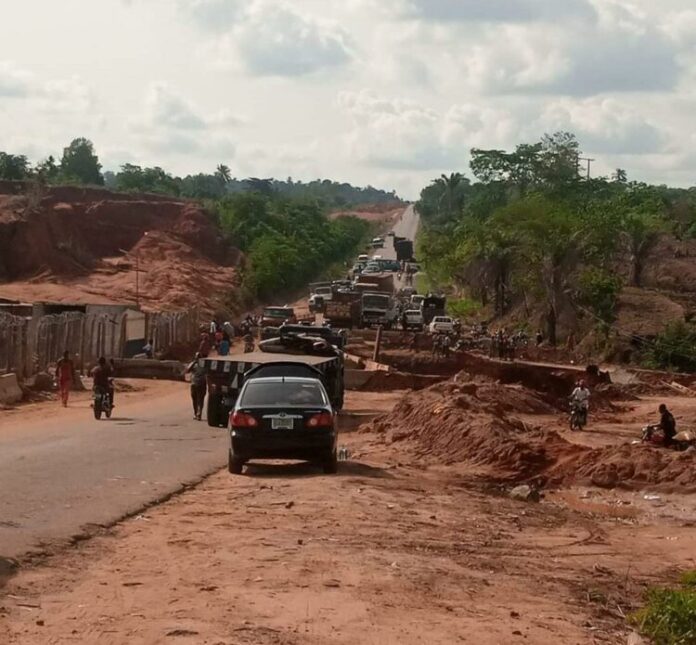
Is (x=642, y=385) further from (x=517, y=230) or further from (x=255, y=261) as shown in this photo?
(x=255, y=261)

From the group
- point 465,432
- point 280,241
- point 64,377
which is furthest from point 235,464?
point 280,241

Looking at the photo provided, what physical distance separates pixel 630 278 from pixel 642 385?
3034 centimetres

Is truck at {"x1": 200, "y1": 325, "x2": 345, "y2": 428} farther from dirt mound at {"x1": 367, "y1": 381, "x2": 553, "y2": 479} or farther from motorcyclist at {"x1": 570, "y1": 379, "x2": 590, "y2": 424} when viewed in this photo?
motorcyclist at {"x1": 570, "y1": 379, "x2": 590, "y2": 424}

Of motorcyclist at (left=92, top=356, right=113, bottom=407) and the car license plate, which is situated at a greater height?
the car license plate

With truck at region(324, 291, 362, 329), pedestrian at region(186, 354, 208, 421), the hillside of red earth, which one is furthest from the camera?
the hillside of red earth

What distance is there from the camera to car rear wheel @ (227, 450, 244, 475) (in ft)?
59.7

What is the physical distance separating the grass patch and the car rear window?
9.02m

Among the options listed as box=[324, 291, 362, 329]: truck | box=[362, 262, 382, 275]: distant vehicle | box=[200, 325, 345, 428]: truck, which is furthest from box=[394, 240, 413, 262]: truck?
box=[200, 325, 345, 428]: truck

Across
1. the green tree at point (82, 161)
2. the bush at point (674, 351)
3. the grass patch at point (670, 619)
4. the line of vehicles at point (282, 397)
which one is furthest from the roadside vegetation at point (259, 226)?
the grass patch at point (670, 619)

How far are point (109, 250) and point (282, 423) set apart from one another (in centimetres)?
8837

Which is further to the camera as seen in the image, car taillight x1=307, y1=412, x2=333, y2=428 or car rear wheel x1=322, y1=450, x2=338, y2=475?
car rear wheel x1=322, y1=450, x2=338, y2=475

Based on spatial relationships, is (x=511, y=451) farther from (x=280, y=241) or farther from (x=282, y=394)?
(x=280, y=241)

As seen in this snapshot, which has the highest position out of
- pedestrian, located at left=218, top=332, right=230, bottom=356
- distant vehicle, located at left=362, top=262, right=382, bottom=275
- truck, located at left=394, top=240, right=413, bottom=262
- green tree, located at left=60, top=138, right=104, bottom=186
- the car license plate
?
green tree, located at left=60, top=138, right=104, bottom=186

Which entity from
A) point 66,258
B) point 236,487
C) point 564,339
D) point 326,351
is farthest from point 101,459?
point 66,258
